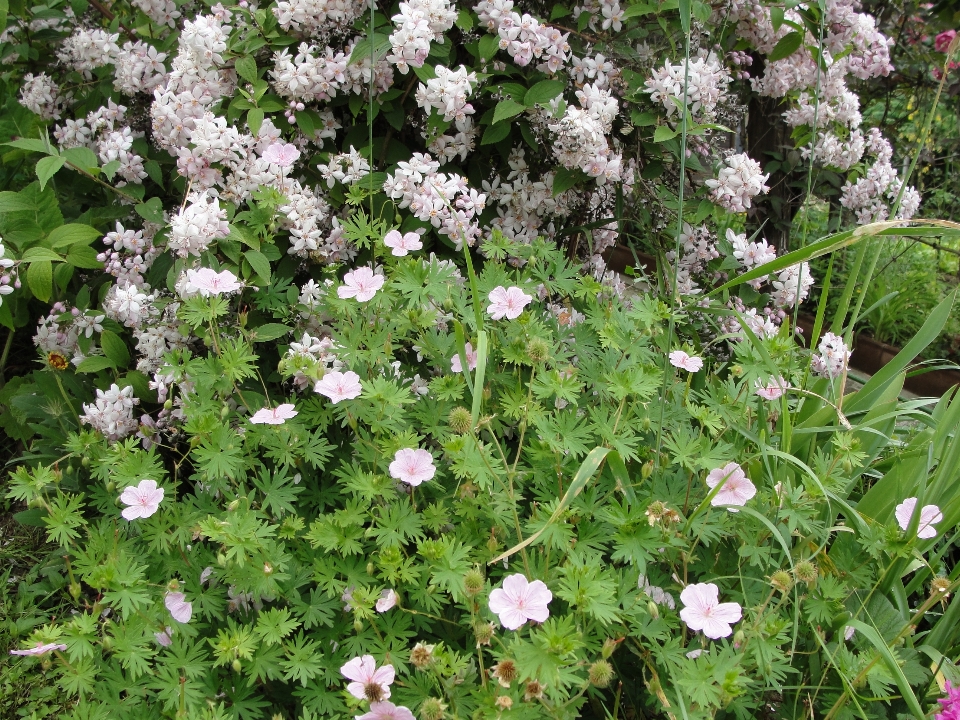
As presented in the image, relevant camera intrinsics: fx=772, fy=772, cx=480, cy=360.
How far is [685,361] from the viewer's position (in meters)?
1.56

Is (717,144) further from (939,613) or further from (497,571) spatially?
(497,571)

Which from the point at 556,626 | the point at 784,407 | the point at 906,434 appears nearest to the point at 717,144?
the point at 906,434

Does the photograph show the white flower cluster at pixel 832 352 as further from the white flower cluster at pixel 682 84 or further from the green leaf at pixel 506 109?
the green leaf at pixel 506 109

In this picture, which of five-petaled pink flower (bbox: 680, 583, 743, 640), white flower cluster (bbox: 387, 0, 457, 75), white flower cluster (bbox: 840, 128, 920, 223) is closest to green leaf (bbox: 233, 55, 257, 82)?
white flower cluster (bbox: 387, 0, 457, 75)

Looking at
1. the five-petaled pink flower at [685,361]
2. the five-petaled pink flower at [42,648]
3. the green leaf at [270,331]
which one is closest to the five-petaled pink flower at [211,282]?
the green leaf at [270,331]

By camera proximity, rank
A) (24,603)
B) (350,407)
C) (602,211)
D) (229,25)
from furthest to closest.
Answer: (602,211) → (229,25) → (24,603) → (350,407)

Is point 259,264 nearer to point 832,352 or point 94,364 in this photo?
point 94,364

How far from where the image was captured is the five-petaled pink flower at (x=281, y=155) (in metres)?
1.87

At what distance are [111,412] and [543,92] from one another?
132 centimetres

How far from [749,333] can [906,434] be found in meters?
1.05

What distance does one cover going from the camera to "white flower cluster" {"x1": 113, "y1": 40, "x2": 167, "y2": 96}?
2156mm

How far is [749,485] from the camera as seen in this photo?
1.37 meters

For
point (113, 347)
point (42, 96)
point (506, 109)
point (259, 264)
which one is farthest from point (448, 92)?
point (42, 96)

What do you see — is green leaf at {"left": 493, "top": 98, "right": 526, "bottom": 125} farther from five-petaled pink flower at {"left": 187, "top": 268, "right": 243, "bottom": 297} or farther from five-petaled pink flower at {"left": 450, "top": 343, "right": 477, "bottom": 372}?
five-petaled pink flower at {"left": 187, "top": 268, "right": 243, "bottom": 297}
